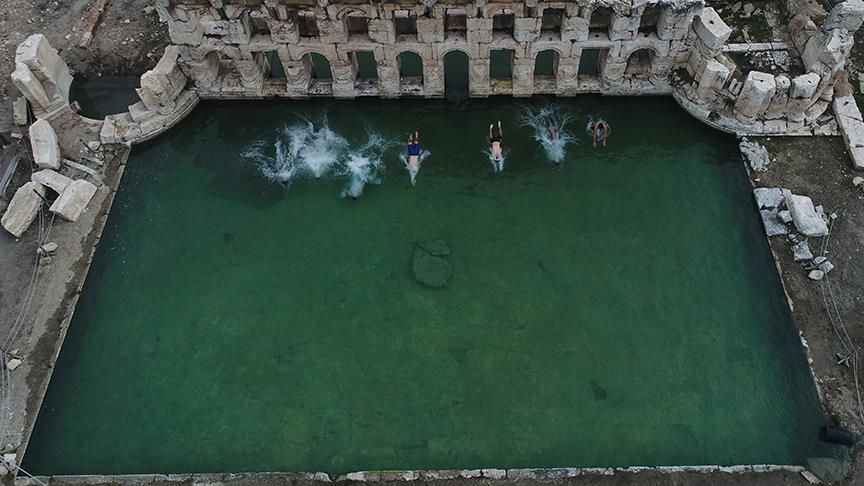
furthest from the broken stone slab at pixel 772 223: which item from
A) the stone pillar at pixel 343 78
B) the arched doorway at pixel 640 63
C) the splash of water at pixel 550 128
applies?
the stone pillar at pixel 343 78

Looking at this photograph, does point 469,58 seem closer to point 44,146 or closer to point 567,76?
point 567,76

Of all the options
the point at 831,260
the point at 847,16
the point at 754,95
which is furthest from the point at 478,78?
the point at 831,260

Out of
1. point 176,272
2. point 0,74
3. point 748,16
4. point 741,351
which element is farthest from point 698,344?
point 0,74

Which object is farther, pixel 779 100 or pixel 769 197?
pixel 779 100

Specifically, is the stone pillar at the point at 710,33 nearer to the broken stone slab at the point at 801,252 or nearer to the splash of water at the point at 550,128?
the splash of water at the point at 550,128

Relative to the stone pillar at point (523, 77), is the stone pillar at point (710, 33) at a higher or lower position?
higher

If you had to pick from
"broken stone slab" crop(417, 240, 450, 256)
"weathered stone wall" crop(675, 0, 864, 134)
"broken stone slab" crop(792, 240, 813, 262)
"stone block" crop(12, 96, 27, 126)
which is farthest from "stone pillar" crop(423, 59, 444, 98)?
"stone block" crop(12, 96, 27, 126)

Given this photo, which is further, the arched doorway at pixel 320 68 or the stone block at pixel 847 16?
the arched doorway at pixel 320 68
